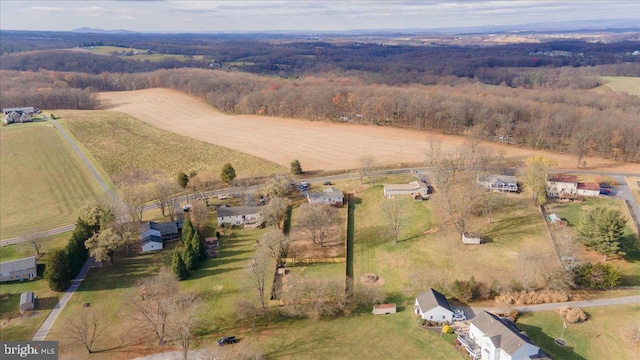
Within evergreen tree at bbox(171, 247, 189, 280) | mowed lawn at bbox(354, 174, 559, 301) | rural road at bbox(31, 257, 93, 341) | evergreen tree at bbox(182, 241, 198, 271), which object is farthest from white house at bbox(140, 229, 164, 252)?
mowed lawn at bbox(354, 174, 559, 301)

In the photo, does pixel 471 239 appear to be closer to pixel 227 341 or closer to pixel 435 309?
pixel 435 309

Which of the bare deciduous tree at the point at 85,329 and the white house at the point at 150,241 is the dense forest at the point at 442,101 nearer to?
the white house at the point at 150,241

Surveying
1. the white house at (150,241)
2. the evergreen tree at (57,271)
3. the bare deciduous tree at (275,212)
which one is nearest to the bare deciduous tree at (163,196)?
the white house at (150,241)

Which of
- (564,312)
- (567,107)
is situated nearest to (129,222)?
(564,312)

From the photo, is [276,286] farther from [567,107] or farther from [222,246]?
[567,107]

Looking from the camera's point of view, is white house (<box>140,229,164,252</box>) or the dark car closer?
the dark car

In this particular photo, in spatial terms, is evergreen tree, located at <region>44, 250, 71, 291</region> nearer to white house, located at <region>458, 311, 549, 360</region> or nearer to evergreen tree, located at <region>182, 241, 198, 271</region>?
evergreen tree, located at <region>182, 241, 198, 271</region>
